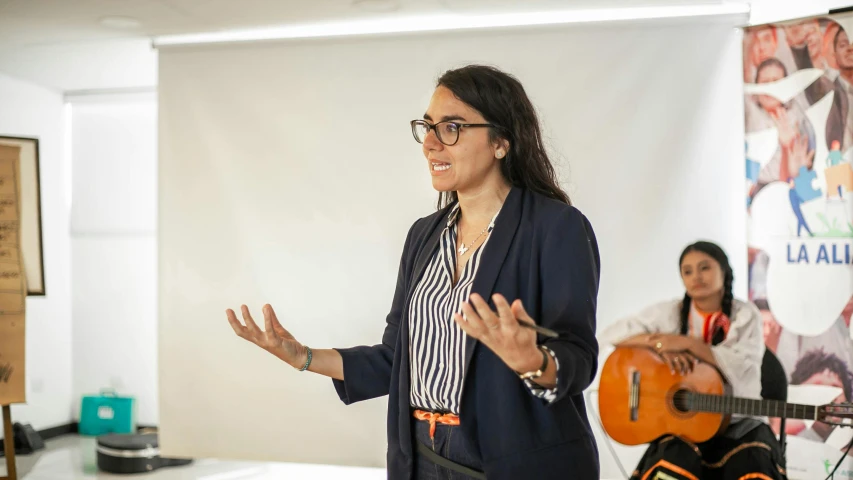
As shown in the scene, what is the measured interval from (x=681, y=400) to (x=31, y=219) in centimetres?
368

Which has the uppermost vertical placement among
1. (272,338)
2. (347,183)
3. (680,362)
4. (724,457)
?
(347,183)

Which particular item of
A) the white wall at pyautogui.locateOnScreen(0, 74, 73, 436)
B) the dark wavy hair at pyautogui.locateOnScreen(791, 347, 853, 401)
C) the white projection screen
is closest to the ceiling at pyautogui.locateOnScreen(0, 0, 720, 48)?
the white projection screen

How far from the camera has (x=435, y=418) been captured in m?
1.45

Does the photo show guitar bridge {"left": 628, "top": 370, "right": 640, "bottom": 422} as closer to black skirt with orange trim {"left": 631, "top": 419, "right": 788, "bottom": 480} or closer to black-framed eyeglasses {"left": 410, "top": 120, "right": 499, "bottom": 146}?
black skirt with orange trim {"left": 631, "top": 419, "right": 788, "bottom": 480}

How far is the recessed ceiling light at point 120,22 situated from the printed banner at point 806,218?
11.1 ft

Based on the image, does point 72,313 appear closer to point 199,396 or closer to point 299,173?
point 199,396

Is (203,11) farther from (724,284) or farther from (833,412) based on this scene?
(833,412)

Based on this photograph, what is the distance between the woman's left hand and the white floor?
3.65 meters

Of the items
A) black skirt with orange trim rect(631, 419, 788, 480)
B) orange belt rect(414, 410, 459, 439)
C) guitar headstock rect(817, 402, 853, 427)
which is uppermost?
orange belt rect(414, 410, 459, 439)

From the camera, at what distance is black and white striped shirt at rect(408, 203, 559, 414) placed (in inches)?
56.1

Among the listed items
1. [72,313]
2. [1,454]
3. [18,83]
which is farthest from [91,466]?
[18,83]

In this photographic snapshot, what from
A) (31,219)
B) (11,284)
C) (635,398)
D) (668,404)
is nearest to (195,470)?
(11,284)

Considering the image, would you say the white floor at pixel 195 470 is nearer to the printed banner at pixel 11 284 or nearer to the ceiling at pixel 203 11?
the printed banner at pixel 11 284

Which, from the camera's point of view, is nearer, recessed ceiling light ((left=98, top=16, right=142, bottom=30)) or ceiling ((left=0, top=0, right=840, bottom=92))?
ceiling ((left=0, top=0, right=840, bottom=92))
